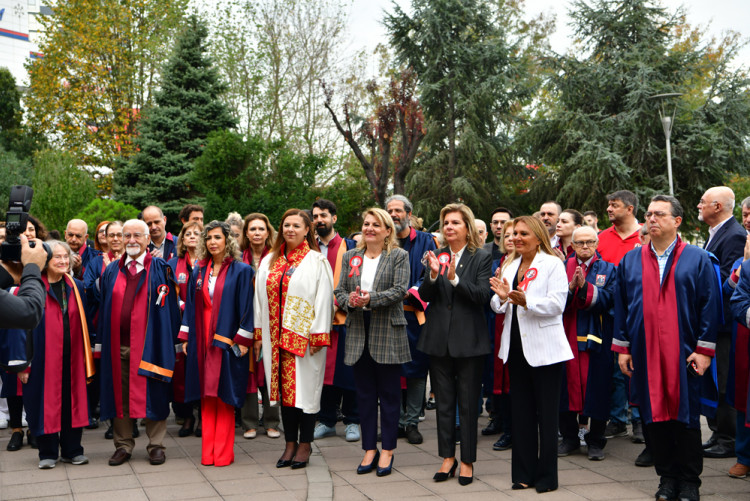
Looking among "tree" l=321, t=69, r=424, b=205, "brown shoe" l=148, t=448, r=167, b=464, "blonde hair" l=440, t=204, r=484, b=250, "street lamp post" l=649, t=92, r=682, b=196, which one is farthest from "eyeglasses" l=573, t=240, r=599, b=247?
"street lamp post" l=649, t=92, r=682, b=196

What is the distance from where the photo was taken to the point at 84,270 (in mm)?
7852

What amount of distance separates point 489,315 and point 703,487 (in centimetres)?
241

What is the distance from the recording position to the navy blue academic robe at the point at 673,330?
186 inches

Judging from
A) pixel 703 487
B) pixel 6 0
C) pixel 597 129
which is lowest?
pixel 703 487

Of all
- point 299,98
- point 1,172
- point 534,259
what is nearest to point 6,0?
point 1,172

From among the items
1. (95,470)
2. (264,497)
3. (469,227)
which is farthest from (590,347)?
(95,470)

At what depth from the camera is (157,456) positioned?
590cm

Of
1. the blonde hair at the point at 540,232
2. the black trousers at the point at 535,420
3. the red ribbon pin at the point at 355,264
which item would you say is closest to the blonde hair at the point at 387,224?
the red ribbon pin at the point at 355,264

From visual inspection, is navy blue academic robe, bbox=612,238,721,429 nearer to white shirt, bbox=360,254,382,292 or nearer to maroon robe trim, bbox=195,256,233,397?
white shirt, bbox=360,254,382,292

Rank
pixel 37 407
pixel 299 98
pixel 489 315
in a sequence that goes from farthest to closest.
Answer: pixel 299 98 < pixel 489 315 < pixel 37 407

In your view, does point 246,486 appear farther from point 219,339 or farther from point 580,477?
point 580,477

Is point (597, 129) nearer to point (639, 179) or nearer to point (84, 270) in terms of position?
point (639, 179)

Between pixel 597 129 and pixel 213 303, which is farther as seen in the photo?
pixel 597 129

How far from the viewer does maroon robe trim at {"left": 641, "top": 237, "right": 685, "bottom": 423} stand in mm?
4766
